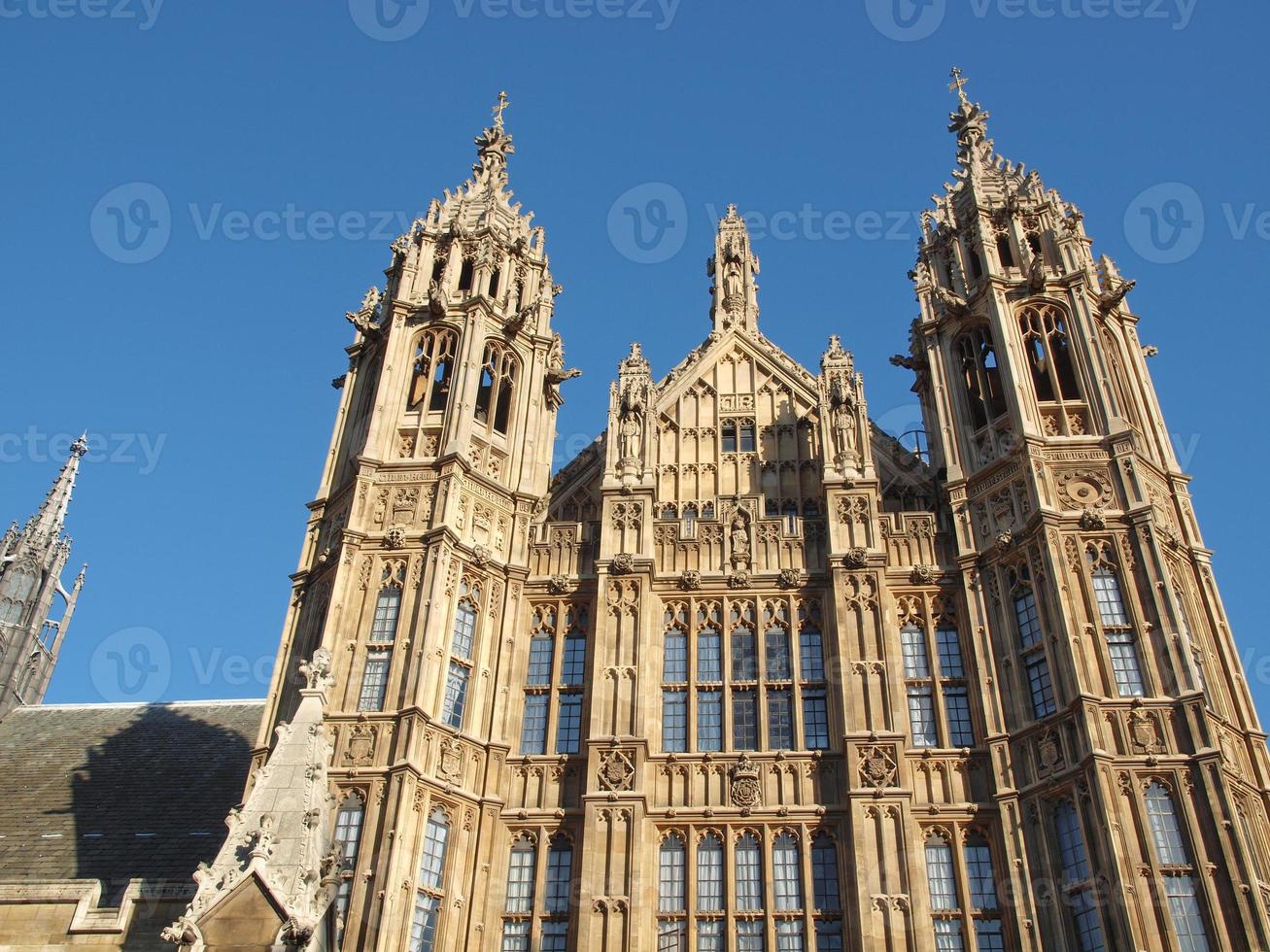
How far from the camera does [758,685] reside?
28.1 m

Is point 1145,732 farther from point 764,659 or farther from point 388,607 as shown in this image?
point 388,607

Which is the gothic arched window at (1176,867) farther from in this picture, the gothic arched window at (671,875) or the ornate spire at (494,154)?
the ornate spire at (494,154)

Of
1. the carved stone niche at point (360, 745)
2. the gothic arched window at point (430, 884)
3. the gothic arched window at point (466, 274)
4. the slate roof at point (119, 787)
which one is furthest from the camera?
the gothic arched window at point (466, 274)

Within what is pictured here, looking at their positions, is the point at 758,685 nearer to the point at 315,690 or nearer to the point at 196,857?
the point at 315,690

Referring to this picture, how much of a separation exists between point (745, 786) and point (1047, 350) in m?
13.5

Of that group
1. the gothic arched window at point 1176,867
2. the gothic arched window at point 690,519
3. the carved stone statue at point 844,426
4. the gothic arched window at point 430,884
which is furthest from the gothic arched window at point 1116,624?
the gothic arched window at point 430,884

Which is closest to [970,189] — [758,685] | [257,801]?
[758,685]

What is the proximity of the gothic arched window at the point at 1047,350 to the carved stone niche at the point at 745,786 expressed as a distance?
11847 mm

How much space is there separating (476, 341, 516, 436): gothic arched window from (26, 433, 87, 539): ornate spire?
87.9ft

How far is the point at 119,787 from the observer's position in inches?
1389

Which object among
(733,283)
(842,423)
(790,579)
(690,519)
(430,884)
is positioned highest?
(733,283)

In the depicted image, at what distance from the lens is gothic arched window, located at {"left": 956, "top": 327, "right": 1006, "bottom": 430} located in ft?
104

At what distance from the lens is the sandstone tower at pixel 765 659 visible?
23.4 metres

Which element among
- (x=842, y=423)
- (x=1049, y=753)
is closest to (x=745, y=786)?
(x=1049, y=753)
